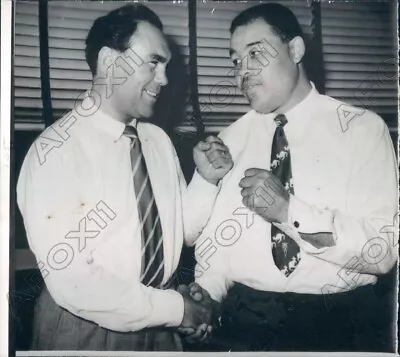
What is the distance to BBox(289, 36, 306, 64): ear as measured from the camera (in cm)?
197

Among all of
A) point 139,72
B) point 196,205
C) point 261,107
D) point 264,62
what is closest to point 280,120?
point 261,107

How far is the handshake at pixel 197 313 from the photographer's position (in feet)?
6.25

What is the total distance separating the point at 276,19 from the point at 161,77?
463mm

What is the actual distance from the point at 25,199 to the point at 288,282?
96 cm

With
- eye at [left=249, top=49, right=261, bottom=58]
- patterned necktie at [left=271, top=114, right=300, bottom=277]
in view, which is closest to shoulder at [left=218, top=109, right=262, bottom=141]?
patterned necktie at [left=271, top=114, right=300, bottom=277]

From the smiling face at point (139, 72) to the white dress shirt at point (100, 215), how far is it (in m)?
0.06

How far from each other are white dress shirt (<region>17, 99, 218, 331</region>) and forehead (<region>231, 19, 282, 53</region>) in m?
0.42

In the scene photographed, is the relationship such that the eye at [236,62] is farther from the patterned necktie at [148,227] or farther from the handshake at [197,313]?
the handshake at [197,313]

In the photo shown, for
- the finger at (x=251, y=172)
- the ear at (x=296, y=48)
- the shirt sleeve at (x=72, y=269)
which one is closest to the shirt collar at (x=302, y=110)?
the ear at (x=296, y=48)

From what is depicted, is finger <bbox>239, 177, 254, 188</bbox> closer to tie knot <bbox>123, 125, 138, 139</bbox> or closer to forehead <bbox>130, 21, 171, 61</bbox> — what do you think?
tie knot <bbox>123, 125, 138, 139</bbox>

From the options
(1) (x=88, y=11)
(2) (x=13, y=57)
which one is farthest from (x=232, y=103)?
(2) (x=13, y=57)

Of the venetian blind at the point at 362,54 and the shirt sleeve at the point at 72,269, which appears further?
the venetian blind at the point at 362,54

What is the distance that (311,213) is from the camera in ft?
6.28

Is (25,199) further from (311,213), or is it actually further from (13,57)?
(311,213)
